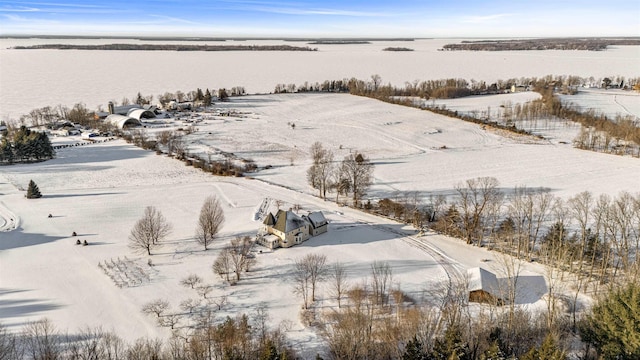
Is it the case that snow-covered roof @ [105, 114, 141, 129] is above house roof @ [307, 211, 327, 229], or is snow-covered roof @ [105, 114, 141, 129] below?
above

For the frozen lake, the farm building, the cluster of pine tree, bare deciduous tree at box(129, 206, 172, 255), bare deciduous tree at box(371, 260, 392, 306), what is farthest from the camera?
the frozen lake

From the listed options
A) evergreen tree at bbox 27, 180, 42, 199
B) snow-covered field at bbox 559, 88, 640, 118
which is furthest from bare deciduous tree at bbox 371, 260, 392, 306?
snow-covered field at bbox 559, 88, 640, 118

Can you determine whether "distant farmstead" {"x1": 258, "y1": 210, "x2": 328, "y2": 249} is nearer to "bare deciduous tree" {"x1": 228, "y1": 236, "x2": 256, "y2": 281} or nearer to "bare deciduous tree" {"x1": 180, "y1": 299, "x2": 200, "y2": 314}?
"bare deciduous tree" {"x1": 228, "y1": 236, "x2": 256, "y2": 281}

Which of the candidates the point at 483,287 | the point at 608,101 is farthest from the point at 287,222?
the point at 608,101

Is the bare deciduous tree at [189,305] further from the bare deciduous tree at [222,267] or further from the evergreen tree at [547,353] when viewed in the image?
the evergreen tree at [547,353]

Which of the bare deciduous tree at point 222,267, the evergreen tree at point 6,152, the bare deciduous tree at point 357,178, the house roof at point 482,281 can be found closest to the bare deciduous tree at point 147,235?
the bare deciduous tree at point 222,267

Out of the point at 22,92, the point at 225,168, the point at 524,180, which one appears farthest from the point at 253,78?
the point at 524,180

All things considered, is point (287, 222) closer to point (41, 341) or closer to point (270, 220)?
point (270, 220)

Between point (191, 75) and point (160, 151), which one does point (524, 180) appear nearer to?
point (160, 151)
